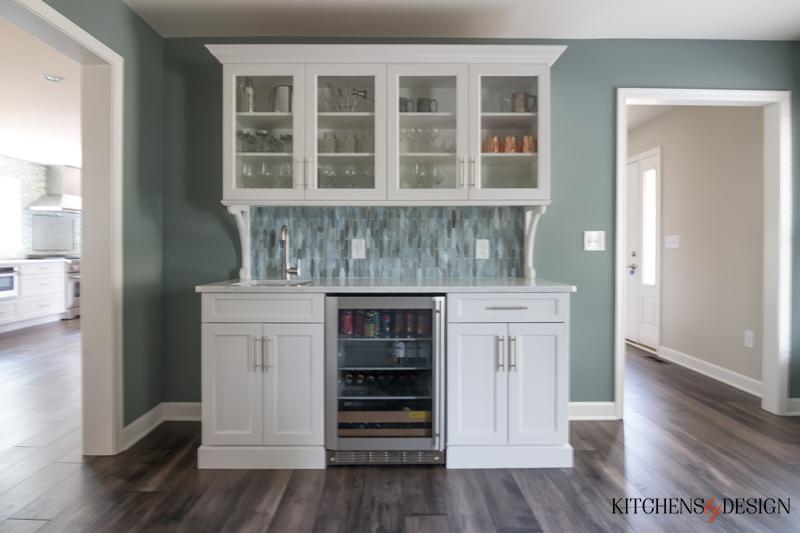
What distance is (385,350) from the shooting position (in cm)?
230

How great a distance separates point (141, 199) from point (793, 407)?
15.0 feet

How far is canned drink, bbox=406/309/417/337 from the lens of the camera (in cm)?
222

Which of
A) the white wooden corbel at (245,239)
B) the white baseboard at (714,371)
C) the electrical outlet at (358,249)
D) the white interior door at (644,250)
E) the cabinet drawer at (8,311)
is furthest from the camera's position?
the cabinet drawer at (8,311)

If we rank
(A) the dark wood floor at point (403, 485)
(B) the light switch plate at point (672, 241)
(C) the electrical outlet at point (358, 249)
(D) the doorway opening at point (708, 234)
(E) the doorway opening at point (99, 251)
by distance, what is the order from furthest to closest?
(B) the light switch plate at point (672, 241) → (D) the doorway opening at point (708, 234) → (C) the electrical outlet at point (358, 249) → (E) the doorway opening at point (99, 251) → (A) the dark wood floor at point (403, 485)

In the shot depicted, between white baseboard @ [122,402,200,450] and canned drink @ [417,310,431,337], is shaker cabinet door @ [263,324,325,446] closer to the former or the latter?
canned drink @ [417,310,431,337]

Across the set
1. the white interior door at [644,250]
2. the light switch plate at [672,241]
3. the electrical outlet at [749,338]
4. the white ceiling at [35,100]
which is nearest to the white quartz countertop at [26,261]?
the white ceiling at [35,100]

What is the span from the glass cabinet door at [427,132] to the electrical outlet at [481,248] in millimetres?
455

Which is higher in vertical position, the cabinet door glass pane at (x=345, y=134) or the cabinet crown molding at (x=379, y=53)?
the cabinet crown molding at (x=379, y=53)

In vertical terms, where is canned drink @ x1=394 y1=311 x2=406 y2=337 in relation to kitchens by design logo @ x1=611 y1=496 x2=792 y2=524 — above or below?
above

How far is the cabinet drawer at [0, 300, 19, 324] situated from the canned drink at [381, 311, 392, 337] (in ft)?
20.4

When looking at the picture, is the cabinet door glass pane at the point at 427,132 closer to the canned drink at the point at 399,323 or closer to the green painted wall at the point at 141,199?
the canned drink at the point at 399,323

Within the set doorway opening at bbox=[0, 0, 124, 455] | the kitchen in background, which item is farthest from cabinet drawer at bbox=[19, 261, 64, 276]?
doorway opening at bbox=[0, 0, 124, 455]

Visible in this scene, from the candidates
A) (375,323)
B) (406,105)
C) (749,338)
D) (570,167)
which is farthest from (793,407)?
(406,105)

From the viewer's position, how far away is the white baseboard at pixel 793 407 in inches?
113
